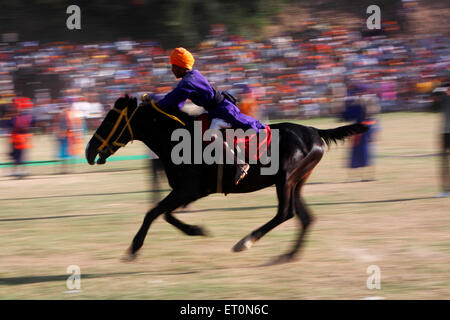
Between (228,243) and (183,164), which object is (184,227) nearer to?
(183,164)

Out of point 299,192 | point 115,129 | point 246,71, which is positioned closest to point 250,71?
point 246,71

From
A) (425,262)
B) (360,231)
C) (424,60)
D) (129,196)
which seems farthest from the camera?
(424,60)

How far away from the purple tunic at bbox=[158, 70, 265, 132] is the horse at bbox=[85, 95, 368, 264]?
17 centimetres

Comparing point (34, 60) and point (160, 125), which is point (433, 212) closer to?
point (160, 125)

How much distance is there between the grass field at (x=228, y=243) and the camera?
20.8ft

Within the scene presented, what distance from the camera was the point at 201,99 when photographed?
711 centimetres

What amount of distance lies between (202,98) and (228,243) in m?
1.97

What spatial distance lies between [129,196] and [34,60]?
52.9 feet

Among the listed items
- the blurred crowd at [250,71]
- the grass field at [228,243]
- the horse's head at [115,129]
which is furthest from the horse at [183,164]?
the blurred crowd at [250,71]

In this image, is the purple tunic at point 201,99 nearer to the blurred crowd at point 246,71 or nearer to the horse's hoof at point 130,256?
the horse's hoof at point 130,256

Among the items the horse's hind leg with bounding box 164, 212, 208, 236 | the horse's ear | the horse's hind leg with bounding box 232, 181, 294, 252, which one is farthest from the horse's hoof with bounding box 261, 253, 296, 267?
the horse's ear

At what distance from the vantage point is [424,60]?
96.5 feet

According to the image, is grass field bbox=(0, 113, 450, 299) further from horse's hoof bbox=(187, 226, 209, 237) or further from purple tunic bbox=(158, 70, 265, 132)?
purple tunic bbox=(158, 70, 265, 132)
